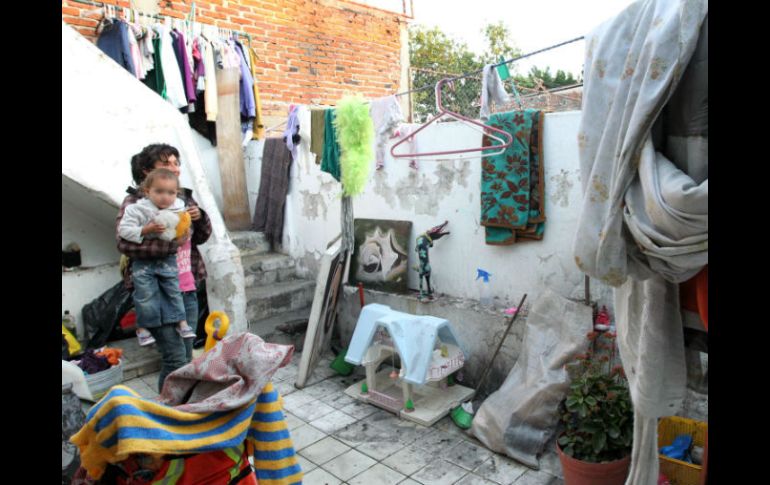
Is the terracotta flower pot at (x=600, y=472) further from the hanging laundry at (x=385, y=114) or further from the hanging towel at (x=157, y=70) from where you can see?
the hanging towel at (x=157, y=70)

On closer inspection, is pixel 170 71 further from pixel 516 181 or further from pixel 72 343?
pixel 516 181

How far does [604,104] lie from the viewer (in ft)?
4.39

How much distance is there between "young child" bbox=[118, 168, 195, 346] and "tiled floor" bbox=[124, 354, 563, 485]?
41.3 inches

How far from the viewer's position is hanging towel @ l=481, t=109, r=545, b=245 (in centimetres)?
373

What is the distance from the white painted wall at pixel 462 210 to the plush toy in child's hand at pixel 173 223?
216 centimetres

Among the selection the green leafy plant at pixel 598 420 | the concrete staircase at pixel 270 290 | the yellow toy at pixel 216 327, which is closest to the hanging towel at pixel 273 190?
the concrete staircase at pixel 270 290

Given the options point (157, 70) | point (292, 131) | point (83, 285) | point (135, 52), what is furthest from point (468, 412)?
point (135, 52)

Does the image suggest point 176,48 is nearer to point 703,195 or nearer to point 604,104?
point 604,104

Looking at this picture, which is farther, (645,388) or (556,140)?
(556,140)

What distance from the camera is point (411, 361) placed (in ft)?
11.9

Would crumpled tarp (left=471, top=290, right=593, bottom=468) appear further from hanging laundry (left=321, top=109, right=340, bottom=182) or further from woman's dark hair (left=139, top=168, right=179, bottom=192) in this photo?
woman's dark hair (left=139, top=168, right=179, bottom=192)

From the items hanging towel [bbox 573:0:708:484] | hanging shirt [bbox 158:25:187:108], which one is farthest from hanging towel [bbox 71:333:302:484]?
hanging shirt [bbox 158:25:187:108]

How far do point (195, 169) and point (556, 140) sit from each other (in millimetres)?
3120
